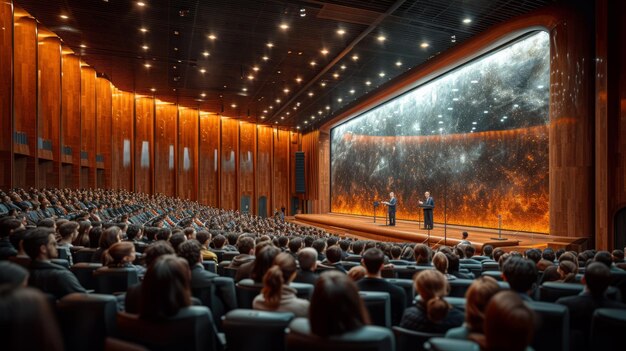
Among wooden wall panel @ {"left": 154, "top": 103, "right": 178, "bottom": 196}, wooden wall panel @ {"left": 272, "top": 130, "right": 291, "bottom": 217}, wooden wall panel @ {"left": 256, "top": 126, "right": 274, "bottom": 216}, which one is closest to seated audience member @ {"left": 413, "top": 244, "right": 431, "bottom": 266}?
wooden wall panel @ {"left": 154, "top": 103, "right": 178, "bottom": 196}

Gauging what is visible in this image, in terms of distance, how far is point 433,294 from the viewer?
2301mm

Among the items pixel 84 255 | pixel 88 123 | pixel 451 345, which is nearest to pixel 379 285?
pixel 451 345

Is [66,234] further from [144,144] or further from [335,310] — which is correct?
[144,144]

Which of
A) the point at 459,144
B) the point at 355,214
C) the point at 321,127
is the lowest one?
the point at 355,214

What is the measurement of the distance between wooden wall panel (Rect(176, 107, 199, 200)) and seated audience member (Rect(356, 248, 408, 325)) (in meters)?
21.7

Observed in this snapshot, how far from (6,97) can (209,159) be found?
14229 mm

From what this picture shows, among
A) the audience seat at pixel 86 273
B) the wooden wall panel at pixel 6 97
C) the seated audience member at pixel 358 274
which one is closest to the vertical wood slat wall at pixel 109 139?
the wooden wall panel at pixel 6 97

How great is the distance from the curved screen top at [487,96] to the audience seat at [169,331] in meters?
12.0

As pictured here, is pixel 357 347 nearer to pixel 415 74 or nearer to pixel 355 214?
pixel 415 74

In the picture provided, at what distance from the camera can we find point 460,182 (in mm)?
15125

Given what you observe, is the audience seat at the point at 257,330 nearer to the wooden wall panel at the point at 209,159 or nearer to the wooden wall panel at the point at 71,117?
the wooden wall panel at the point at 71,117

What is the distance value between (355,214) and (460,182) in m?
8.38

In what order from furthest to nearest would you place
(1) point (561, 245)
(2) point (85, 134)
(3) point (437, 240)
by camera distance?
(2) point (85, 134), (3) point (437, 240), (1) point (561, 245)

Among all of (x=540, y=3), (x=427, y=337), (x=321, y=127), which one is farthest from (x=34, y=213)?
(x=321, y=127)
